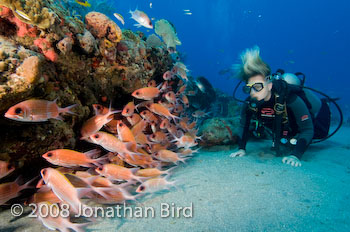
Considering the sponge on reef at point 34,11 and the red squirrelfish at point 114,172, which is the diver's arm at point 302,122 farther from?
the sponge on reef at point 34,11

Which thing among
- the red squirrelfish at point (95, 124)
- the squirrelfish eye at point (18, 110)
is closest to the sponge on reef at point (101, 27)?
the red squirrelfish at point (95, 124)

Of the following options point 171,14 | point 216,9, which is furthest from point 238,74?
point 216,9

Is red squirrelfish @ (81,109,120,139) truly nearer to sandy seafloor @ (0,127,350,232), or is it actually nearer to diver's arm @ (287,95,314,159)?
sandy seafloor @ (0,127,350,232)

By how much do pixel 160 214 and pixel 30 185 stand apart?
1841 mm

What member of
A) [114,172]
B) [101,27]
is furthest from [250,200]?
[101,27]

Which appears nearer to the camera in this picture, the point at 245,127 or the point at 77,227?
the point at 77,227

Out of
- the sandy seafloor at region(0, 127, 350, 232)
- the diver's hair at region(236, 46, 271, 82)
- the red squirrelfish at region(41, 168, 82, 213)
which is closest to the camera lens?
the red squirrelfish at region(41, 168, 82, 213)

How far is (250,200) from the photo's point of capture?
2.58m

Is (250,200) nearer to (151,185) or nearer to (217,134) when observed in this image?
(151,185)

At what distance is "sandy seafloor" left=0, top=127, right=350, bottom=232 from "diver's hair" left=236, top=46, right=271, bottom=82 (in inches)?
84.3

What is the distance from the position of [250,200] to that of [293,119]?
3.24 meters

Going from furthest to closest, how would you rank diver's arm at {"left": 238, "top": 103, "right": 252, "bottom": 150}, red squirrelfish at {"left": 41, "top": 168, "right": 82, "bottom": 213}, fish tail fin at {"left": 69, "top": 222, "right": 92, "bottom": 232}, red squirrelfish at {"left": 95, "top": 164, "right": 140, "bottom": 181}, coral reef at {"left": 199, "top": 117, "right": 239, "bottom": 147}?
coral reef at {"left": 199, "top": 117, "right": 239, "bottom": 147} → diver's arm at {"left": 238, "top": 103, "right": 252, "bottom": 150} → red squirrelfish at {"left": 95, "top": 164, "right": 140, "bottom": 181} → fish tail fin at {"left": 69, "top": 222, "right": 92, "bottom": 232} → red squirrelfish at {"left": 41, "top": 168, "right": 82, "bottom": 213}

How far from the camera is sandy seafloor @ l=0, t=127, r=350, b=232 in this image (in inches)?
82.0

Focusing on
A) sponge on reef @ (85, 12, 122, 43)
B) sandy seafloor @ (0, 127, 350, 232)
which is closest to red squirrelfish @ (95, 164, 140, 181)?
sandy seafloor @ (0, 127, 350, 232)
